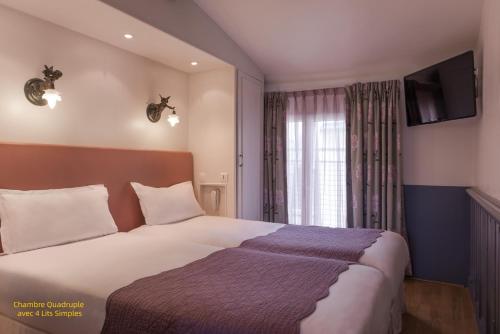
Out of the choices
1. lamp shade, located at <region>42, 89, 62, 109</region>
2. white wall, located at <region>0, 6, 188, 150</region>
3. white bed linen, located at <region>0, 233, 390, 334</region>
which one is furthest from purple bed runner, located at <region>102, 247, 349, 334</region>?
white wall, located at <region>0, 6, 188, 150</region>

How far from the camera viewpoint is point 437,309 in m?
2.92

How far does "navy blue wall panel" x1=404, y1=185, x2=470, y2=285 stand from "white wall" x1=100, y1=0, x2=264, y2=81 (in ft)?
7.94

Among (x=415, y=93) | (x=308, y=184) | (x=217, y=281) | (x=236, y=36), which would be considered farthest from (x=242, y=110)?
(x=217, y=281)

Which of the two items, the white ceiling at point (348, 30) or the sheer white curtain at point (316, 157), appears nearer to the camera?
the white ceiling at point (348, 30)

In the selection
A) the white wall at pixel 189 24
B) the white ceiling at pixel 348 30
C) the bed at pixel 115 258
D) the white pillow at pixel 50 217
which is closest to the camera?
the bed at pixel 115 258

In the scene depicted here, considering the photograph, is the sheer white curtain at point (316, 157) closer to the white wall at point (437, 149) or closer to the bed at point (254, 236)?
the white wall at point (437, 149)

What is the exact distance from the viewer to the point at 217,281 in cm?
164

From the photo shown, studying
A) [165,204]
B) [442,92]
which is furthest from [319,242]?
[442,92]

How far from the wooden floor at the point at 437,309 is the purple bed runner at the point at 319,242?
0.77 meters

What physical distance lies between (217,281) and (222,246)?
2.77ft

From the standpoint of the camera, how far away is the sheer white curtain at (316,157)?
4027 millimetres

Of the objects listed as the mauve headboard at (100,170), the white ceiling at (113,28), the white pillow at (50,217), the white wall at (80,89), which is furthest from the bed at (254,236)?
the white ceiling at (113,28)

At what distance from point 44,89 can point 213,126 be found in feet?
5.80

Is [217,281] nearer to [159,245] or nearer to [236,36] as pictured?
[159,245]
